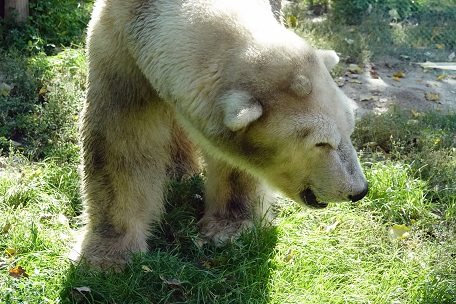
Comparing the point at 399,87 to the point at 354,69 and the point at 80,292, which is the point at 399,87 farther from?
the point at 80,292

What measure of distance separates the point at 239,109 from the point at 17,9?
4.86m

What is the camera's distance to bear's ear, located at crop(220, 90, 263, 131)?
3.50m

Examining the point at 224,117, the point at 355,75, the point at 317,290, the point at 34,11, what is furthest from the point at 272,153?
the point at 34,11

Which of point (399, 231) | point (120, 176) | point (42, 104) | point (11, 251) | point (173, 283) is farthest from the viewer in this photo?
point (42, 104)

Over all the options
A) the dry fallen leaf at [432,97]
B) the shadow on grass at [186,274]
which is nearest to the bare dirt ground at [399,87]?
the dry fallen leaf at [432,97]

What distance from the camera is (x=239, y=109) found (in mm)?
3531

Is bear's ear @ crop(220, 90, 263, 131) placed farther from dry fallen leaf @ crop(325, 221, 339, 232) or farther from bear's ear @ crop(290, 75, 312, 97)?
dry fallen leaf @ crop(325, 221, 339, 232)

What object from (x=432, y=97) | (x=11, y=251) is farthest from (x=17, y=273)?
(x=432, y=97)

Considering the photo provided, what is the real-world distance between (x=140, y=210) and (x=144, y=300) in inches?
33.3

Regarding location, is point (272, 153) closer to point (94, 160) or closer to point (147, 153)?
point (147, 153)

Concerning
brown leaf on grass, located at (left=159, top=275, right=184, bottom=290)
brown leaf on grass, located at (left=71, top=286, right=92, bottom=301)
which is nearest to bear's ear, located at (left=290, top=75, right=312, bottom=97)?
brown leaf on grass, located at (left=159, top=275, right=184, bottom=290)

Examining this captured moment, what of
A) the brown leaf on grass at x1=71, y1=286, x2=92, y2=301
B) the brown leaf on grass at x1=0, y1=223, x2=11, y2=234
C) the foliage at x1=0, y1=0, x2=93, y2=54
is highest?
the brown leaf on grass at x1=71, y1=286, x2=92, y2=301

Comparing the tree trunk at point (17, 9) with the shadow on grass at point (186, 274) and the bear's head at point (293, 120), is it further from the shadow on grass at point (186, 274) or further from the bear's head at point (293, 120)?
the bear's head at point (293, 120)

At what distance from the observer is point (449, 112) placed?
6.59 metres
